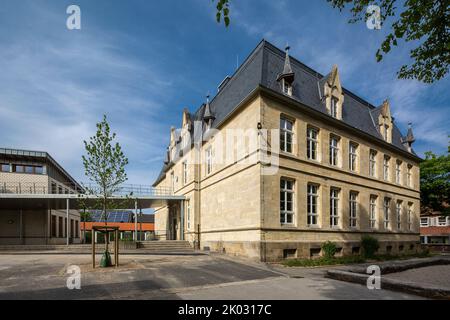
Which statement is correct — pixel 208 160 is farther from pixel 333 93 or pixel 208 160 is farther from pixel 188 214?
pixel 333 93

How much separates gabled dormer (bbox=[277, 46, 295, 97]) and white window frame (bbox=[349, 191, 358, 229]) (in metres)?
9.22

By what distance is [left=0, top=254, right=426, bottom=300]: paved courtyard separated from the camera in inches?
341

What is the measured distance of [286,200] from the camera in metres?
18.8

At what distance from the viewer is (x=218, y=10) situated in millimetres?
6070

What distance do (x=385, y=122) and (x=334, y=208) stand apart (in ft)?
37.6

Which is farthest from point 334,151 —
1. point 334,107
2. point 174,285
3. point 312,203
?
point 174,285

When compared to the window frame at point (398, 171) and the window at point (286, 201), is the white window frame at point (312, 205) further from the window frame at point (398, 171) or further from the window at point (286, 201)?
the window frame at point (398, 171)

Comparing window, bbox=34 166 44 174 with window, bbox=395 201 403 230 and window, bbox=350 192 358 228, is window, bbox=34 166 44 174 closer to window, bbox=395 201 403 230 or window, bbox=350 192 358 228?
window, bbox=350 192 358 228

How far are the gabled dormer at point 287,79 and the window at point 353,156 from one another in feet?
24.8

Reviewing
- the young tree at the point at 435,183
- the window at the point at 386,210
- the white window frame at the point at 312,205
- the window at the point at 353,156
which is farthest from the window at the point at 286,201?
the young tree at the point at 435,183

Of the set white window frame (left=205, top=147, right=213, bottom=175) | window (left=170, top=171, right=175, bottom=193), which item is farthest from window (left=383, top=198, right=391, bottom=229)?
window (left=170, top=171, right=175, bottom=193)
